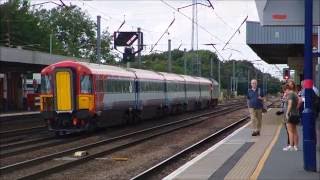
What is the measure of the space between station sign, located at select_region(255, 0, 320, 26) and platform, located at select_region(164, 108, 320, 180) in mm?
2671

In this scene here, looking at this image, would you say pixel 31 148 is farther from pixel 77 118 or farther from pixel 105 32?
pixel 105 32

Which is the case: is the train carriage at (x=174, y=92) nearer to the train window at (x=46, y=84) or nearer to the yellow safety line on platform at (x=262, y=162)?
the train window at (x=46, y=84)

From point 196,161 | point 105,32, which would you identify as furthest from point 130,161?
point 105,32

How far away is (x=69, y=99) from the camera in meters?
26.7

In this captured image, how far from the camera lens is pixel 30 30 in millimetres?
95125

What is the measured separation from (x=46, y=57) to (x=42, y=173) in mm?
33007

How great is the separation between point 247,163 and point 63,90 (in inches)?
561

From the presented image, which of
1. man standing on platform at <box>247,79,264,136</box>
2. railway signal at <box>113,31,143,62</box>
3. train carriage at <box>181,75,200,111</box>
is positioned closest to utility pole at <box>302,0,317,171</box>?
man standing on platform at <box>247,79,264,136</box>

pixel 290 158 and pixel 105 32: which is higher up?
pixel 105 32

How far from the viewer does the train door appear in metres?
26.6

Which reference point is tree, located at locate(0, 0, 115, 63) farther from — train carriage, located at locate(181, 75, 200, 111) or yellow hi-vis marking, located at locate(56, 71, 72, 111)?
yellow hi-vis marking, located at locate(56, 71, 72, 111)

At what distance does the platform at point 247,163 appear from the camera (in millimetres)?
11844

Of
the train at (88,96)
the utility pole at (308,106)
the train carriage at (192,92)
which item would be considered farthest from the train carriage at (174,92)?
the utility pole at (308,106)

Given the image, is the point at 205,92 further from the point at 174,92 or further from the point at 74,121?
the point at 74,121
